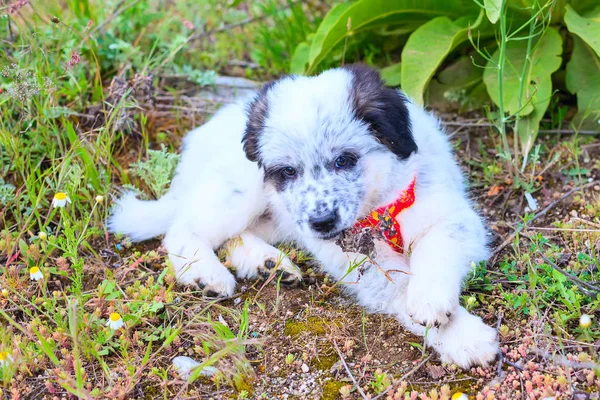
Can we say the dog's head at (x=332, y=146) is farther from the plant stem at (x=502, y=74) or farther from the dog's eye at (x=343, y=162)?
the plant stem at (x=502, y=74)

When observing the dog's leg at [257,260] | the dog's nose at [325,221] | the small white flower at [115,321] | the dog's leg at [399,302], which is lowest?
the dog's leg at [399,302]

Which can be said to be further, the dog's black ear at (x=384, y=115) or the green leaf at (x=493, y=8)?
the green leaf at (x=493, y=8)

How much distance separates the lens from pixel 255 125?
10.7ft

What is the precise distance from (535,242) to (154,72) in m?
2.91

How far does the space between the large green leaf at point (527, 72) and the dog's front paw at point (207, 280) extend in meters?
1.85

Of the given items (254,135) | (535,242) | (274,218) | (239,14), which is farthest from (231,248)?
(239,14)

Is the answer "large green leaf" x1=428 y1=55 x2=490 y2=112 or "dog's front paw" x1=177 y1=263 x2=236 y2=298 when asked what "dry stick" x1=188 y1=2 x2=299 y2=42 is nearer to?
"large green leaf" x1=428 y1=55 x2=490 y2=112

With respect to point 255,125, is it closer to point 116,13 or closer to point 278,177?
point 278,177

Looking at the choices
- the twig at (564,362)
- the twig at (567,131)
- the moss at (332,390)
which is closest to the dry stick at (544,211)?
the twig at (567,131)

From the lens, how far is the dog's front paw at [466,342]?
2.75 metres

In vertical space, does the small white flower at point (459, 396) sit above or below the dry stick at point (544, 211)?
above

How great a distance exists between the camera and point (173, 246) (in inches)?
144

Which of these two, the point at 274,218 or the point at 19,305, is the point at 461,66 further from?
the point at 19,305

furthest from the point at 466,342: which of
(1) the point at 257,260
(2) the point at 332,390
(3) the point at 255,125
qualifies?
(3) the point at 255,125
